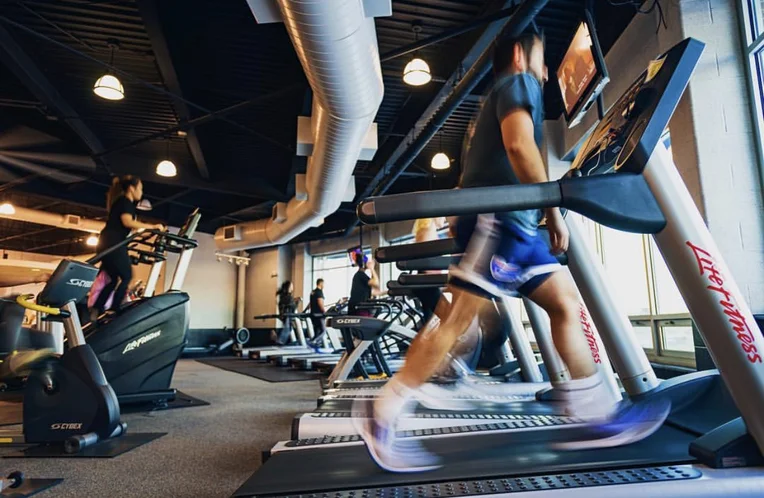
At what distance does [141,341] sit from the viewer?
3160 millimetres

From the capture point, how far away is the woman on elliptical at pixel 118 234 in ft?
10.8

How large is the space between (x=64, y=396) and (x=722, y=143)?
12.7 feet

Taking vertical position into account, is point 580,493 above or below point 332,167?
below

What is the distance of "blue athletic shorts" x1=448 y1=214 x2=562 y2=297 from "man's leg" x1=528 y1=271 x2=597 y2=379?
0.12 ft

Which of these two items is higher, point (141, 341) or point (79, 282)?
point (79, 282)

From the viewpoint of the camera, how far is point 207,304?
40.2 feet

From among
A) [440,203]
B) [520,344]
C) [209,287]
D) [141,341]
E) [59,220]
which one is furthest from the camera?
[209,287]

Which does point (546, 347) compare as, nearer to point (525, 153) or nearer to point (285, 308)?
point (525, 153)

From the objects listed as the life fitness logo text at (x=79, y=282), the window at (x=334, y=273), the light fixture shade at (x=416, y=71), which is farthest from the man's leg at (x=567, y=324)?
the window at (x=334, y=273)

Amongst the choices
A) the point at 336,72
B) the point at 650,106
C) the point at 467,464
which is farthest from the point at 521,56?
the point at 336,72

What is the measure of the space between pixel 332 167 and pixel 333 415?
370 cm

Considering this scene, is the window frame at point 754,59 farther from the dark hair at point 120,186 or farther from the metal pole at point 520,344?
the dark hair at point 120,186

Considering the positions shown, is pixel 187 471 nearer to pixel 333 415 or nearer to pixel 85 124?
pixel 333 415

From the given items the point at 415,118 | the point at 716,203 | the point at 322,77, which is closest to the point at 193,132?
the point at 415,118
